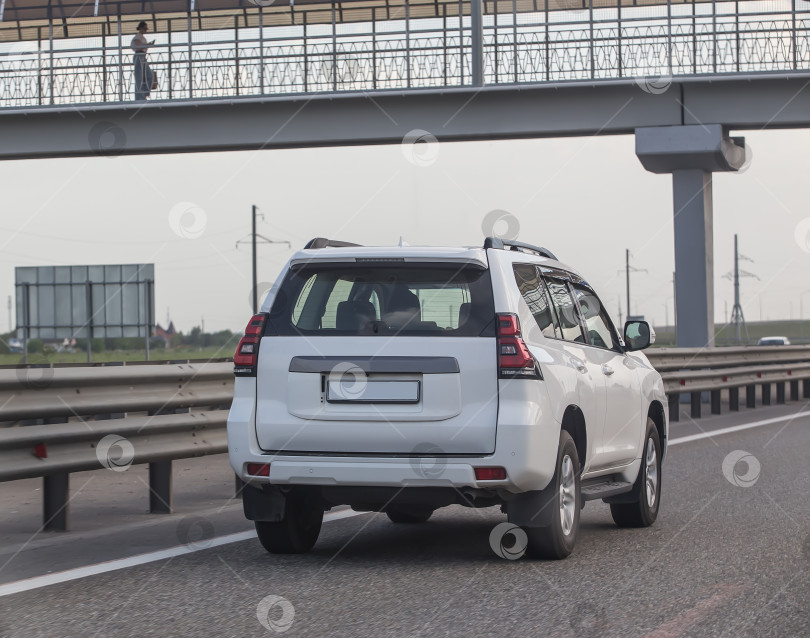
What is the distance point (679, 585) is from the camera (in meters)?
6.12

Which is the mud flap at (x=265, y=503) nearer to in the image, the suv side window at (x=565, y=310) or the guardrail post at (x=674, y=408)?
the suv side window at (x=565, y=310)

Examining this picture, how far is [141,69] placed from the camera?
29.4m

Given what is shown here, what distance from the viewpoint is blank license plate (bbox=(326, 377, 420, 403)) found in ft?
21.5

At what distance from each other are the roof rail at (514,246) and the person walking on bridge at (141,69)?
2247 cm

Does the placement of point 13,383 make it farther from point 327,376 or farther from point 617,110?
point 617,110

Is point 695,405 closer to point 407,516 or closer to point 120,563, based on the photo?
point 407,516

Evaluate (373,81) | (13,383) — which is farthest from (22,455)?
(373,81)

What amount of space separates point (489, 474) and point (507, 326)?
0.77 m

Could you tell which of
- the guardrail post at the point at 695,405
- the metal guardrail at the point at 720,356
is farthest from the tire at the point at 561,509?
the guardrail post at the point at 695,405

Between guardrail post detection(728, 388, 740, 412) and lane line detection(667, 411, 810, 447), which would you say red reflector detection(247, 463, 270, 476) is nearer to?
lane line detection(667, 411, 810, 447)

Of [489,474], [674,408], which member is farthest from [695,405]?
[489,474]

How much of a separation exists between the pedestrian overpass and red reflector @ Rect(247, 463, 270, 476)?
825 inches

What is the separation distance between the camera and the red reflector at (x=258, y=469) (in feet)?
22.0

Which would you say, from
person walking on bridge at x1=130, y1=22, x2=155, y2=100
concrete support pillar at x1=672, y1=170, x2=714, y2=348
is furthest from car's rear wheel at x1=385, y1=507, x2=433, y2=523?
person walking on bridge at x1=130, y1=22, x2=155, y2=100
